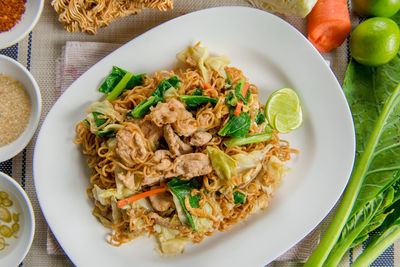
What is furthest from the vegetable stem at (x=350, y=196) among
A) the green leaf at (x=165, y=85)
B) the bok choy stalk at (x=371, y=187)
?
the green leaf at (x=165, y=85)

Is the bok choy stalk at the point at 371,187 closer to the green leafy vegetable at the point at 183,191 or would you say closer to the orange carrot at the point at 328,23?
the orange carrot at the point at 328,23

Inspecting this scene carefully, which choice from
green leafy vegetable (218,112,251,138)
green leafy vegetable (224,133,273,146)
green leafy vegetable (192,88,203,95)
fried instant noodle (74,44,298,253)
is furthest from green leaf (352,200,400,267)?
green leafy vegetable (192,88,203,95)

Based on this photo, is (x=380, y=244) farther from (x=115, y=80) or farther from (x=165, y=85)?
(x=115, y=80)

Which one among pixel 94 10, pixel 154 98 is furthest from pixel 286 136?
pixel 94 10

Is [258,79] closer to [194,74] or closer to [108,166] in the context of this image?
[194,74]

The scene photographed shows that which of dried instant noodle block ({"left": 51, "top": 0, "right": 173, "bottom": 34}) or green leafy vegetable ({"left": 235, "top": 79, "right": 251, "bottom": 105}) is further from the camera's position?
dried instant noodle block ({"left": 51, "top": 0, "right": 173, "bottom": 34})

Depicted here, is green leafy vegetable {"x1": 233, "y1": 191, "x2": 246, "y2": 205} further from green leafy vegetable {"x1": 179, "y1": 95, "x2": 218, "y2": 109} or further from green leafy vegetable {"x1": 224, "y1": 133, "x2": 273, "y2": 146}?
green leafy vegetable {"x1": 179, "y1": 95, "x2": 218, "y2": 109}
